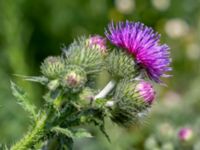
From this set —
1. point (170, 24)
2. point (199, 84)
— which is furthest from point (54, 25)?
point (199, 84)

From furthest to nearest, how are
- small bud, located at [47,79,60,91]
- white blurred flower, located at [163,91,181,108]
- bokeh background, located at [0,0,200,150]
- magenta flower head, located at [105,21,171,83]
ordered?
white blurred flower, located at [163,91,181,108] < bokeh background, located at [0,0,200,150] < magenta flower head, located at [105,21,171,83] < small bud, located at [47,79,60,91]

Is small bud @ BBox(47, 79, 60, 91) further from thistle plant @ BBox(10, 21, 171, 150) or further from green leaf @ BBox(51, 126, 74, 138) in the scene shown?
green leaf @ BBox(51, 126, 74, 138)

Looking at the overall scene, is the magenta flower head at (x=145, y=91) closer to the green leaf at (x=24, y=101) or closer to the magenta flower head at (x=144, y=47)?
the magenta flower head at (x=144, y=47)

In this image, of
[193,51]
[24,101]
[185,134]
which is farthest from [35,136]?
[193,51]

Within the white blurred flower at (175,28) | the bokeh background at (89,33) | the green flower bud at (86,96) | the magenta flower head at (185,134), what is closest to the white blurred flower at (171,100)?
the bokeh background at (89,33)

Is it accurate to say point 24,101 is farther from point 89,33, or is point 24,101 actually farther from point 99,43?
point 89,33

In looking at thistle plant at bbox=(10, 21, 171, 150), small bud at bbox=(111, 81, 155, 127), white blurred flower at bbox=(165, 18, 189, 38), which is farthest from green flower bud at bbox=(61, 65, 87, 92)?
white blurred flower at bbox=(165, 18, 189, 38)
